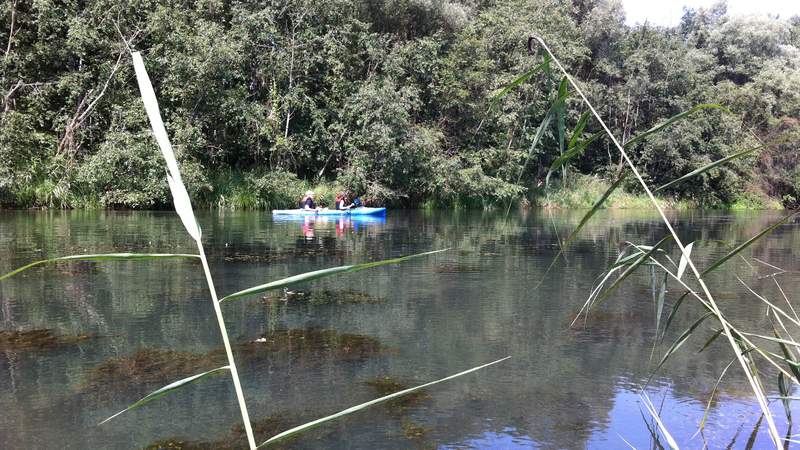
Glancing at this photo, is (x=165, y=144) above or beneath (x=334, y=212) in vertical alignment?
above

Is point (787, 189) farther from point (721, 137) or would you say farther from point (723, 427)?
point (723, 427)

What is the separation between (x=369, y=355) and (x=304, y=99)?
72.4ft

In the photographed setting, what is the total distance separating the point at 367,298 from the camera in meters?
8.52

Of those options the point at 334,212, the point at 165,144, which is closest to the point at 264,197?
the point at 334,212

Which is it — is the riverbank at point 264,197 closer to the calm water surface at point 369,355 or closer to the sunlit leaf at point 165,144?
the calm water surface at point 369,355

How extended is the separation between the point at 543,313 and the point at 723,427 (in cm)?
343

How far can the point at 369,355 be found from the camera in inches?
227

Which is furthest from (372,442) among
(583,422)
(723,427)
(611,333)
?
(611,333)

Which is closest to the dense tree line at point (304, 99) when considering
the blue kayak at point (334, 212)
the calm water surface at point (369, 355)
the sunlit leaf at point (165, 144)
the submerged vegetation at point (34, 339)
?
the blue kayak at point (334, 212)

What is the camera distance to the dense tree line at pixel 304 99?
2297 centimetres

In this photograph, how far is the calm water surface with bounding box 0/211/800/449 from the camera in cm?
417

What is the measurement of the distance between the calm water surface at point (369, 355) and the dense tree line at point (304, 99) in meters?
10.4

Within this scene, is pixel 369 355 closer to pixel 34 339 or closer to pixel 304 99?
pixel 34 339

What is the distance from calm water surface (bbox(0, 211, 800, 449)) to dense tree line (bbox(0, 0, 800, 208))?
34.1 ft
